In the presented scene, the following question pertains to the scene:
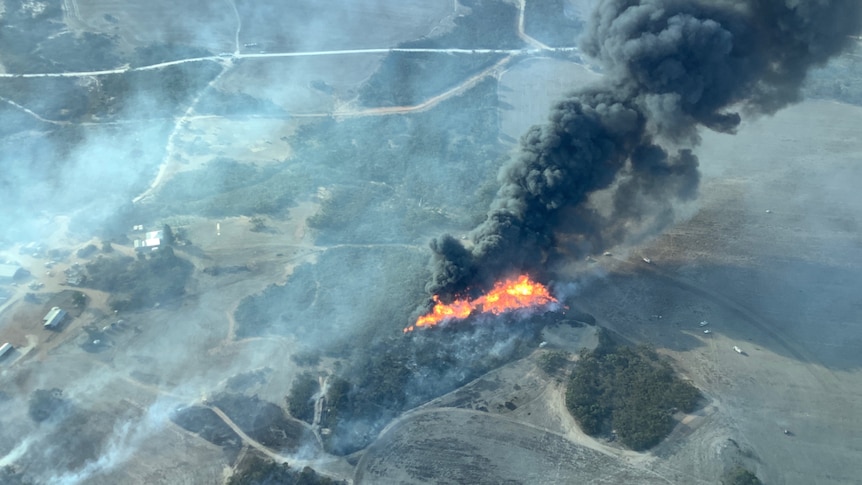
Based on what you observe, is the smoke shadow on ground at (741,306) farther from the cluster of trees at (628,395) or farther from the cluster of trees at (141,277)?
the cluster of trees at (141,277)

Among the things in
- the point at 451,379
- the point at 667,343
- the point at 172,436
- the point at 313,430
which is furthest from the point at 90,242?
the point at 667,343

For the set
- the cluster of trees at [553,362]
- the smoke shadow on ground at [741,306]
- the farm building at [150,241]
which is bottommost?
the cluster of trees at [553,362]

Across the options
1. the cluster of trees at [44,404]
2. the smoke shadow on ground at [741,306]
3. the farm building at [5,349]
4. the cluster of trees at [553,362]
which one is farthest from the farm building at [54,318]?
the smoke shadow on ground at [741,306]

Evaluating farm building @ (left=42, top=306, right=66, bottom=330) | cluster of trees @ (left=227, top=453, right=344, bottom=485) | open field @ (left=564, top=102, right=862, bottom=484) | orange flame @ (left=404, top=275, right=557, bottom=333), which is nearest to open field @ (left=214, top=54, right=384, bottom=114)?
farm building @ (left=42, top=306, right=66, bottom=330)

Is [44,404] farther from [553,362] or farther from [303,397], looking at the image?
[553,362]

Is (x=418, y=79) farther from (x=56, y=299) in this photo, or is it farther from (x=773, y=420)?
(x=773, y=420)

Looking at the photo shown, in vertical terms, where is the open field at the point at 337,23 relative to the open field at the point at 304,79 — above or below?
A: above
